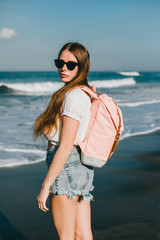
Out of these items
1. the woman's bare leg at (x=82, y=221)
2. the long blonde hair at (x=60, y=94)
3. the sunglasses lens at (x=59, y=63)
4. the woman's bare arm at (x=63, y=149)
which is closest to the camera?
the woman's bare arm at (x=63, y=149)

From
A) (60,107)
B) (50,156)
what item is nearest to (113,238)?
(50,156)

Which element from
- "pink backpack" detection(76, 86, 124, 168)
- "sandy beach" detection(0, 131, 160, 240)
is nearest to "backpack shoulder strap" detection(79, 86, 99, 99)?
"pink backpack" detection(76, 86, 124, 168)

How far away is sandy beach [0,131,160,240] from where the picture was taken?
3.13m

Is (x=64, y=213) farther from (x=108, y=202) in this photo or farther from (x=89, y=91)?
(x=108, y=202)

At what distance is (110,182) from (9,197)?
153cm

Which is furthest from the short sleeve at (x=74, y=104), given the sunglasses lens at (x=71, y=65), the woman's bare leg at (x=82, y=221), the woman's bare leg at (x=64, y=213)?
the woman's bare leg at (x=82, y=221)

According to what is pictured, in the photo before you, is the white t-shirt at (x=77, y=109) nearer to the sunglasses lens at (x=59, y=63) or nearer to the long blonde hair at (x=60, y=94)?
the long blonde hair at (x=60, y=94)

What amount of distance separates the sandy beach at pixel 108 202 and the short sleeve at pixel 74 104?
1718 millimetres

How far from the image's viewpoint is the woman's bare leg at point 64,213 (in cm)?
190

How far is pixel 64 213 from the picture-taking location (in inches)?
74.9

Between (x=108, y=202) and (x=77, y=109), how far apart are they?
2418mm

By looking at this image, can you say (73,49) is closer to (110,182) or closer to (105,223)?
(105,223)

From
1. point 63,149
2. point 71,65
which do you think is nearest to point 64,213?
point 63,149

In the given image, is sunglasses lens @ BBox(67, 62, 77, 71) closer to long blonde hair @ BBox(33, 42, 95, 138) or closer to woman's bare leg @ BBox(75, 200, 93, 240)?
long blonde hair @ BBox(33, 42, 95, 138)
